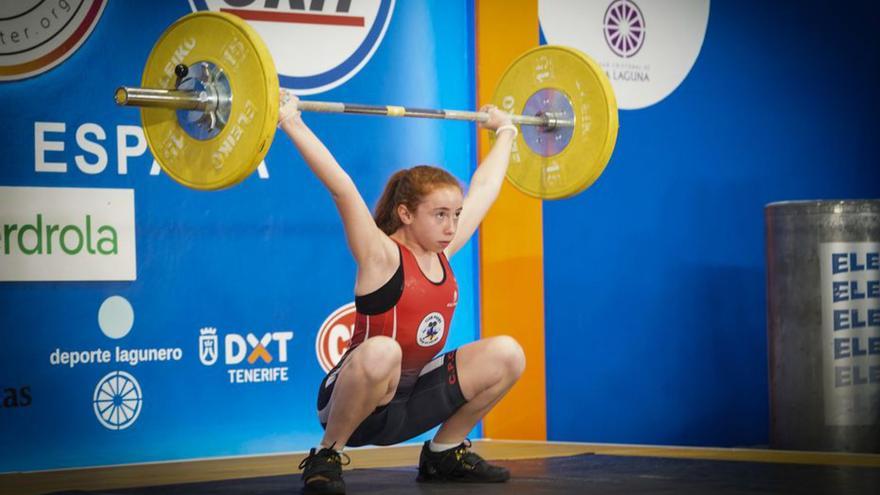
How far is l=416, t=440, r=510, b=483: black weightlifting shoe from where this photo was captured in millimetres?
3432

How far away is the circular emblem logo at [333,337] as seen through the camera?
4.73 meters

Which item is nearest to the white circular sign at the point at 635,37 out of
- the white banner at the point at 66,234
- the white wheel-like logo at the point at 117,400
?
the white banner at the point at 66,234

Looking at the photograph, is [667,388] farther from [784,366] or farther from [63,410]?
[63,410]

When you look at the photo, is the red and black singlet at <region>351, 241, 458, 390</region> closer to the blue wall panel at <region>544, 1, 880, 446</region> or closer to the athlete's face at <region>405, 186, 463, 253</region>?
the athlete's face at <region>405, 186, 463, 253</region>

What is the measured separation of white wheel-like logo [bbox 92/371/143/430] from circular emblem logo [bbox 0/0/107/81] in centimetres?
110

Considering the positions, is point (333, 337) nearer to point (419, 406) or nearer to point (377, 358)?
point (419, 406)

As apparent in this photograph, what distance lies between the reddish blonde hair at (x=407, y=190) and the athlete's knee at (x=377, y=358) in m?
0.43

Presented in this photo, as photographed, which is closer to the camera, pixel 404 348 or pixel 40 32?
pixel 404 348

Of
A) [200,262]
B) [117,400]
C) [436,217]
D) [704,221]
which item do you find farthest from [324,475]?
[704,221]

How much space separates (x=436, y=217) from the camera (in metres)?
3.37

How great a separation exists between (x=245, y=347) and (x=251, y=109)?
1500 millimetres

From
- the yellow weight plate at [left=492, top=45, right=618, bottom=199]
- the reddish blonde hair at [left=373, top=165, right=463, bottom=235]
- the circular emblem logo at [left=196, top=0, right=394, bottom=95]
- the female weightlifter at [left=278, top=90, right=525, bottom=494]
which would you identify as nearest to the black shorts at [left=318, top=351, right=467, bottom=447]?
the female weightlifter at [left=278, top=90, right=525, bottom=494]

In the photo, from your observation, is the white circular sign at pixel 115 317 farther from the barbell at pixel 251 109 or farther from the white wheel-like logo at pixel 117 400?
the barbell at pixel 251 109

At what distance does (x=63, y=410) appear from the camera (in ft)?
13.8
